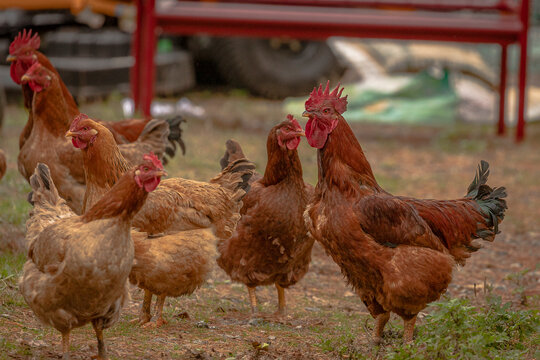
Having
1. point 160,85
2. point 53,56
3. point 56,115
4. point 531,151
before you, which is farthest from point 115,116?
point 531,151

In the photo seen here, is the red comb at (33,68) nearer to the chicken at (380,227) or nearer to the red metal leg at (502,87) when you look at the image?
the chicken at (380,227)

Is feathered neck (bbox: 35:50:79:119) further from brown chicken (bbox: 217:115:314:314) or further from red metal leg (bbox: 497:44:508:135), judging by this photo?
red metal leg (bbox: 497:44:508:135)

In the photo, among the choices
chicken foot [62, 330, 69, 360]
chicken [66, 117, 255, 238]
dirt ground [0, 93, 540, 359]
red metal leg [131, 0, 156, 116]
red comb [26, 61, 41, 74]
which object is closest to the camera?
chicken foot [62, 330, 69, 360]

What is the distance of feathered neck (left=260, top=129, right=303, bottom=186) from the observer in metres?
5.52

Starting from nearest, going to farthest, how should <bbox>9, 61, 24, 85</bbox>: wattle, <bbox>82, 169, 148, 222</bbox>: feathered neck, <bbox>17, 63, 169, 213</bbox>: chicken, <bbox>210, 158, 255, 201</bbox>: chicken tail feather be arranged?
<bbox>82, 169, 148, 222</bbox>: feathered neck < <bbox>210, 158, 255, 201</bbox>: chicken tail feather < <bbox>17, 63, 169, 213</bbox>: chicken < <bbox>9, 61, 24, 85</bbox>: wattle

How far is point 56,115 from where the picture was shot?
6227mm

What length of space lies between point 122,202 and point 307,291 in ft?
8.94

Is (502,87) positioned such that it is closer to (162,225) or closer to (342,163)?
(342,163)

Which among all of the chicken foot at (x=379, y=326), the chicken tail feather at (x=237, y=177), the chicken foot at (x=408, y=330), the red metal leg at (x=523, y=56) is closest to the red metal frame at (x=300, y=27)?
the red metal leg at (x=523, y=56)

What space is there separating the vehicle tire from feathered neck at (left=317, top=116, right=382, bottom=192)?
11140 millimetres

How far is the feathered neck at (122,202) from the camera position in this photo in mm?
4082

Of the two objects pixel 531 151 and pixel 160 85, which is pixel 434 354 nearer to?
Answer: pixel 531 151

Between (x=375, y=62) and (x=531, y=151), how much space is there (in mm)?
4543

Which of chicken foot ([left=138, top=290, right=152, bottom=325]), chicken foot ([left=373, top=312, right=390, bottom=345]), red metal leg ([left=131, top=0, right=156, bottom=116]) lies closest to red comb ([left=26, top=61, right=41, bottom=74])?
chicken foot ([left=138, top=290, right=152, bottom=325])
